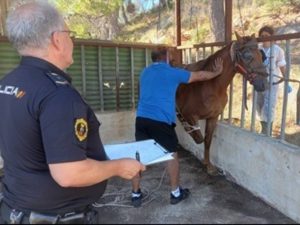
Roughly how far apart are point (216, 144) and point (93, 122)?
11.9ft

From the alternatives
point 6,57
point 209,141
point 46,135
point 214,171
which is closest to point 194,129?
point 209,141

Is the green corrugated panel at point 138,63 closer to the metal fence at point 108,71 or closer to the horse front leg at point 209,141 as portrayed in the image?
the metal fence at point 108,71

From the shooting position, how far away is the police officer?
1.48 metres

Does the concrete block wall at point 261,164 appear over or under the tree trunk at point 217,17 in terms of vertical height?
under

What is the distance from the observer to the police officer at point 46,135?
4.85ft

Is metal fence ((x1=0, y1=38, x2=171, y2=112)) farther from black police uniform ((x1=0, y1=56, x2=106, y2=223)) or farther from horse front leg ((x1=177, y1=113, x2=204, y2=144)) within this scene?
black police uniform ((x1=0, y1=56, x2=106, y2=223))

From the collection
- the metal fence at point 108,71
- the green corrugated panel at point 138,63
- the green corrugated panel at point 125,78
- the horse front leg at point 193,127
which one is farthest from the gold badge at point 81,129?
the green corrugated panel at point 138,63

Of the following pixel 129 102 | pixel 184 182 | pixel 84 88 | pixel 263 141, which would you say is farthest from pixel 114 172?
pixel 129 102

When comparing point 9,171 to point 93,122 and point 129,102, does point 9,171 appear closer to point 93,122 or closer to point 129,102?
point 93,122

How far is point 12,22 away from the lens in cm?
167

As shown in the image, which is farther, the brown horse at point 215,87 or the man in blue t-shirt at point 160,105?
the brown horse at point 215,87

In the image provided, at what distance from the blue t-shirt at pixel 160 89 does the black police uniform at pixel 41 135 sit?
83.1 inches

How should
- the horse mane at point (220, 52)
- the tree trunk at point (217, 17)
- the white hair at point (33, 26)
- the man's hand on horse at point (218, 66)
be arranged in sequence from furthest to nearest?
the tree trunk at point (217, 17) → the man's hand on horse at point (218, 66) → the horse mane at point (220, 52) → the white hair at point (33, 26)

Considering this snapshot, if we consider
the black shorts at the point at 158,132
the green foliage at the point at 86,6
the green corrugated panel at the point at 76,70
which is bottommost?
the black shorts at the point at 158,132
